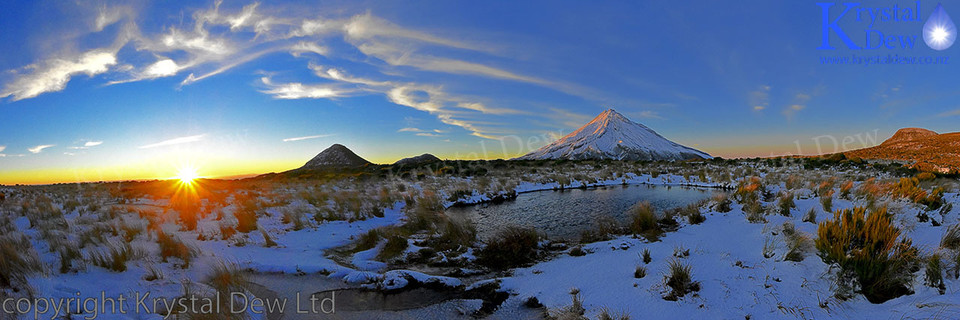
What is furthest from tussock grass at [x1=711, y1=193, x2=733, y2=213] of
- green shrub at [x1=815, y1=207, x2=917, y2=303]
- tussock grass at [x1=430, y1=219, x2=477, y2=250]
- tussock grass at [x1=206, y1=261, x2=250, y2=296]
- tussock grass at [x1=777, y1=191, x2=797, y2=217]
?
tussock grass at [x1=206, y1=261, x2=250, y2=296]

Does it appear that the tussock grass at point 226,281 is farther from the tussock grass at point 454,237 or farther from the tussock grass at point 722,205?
the tussock grass at point 722,205

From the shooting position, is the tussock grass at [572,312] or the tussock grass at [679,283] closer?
the tussock grass at [572,312]

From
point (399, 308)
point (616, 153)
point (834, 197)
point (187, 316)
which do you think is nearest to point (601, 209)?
point (834, 197)

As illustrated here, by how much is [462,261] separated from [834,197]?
1095 cm

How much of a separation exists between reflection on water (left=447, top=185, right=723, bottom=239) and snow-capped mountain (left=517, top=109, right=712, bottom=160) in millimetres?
67324

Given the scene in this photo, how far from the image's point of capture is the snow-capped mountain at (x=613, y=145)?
9294 cm

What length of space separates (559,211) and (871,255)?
9672 millimetres

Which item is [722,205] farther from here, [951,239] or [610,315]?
[610,315]

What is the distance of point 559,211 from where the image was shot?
13883mm

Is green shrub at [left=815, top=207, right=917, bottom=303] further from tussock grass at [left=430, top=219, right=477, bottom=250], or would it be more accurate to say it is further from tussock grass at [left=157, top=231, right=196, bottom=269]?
tussock grass at [left=157, top=231, right=196, bottom=269]

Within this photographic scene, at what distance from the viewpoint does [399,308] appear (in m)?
5.44

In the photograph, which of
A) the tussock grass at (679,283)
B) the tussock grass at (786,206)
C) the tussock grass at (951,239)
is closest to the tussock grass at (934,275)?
the tussock grass at (951,239)

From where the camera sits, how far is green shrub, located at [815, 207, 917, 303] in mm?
4109

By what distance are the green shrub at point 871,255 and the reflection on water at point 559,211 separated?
528 cm
